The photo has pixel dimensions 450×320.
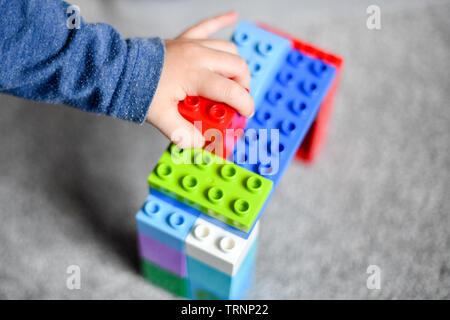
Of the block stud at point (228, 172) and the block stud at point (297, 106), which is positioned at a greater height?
the block stud at point (297, 106)

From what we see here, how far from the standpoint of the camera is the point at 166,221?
750 millimetres

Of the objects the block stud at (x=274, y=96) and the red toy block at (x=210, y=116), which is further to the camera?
the block stud at (x=274, y=96)

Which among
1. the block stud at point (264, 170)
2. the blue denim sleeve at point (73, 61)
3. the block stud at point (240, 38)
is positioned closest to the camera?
the blue denim sleeve at point (73, 61)

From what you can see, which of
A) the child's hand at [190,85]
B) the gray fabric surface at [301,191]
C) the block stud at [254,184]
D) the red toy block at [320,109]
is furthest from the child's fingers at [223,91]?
the gray fabric surface at [301,191]

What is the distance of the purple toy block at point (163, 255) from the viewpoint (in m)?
0.79

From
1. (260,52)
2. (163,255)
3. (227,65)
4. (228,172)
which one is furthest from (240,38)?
(163,255)

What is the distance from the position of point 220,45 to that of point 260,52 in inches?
3.7

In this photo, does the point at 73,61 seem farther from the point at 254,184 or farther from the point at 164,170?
the point at 254,184

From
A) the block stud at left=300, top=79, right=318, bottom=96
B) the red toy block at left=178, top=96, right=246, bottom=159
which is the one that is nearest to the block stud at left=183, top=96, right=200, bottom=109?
the red toy block at left=178, top=96, right=246, bottom=159

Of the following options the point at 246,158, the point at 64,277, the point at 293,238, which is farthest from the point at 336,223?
the point at 64,277

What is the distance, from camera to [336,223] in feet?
3.37

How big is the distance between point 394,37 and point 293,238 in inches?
24.0

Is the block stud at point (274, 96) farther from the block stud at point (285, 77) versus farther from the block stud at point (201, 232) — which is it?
the block stud at point (201, 232)

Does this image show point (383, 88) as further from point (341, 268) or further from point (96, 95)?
point (96, 95)
